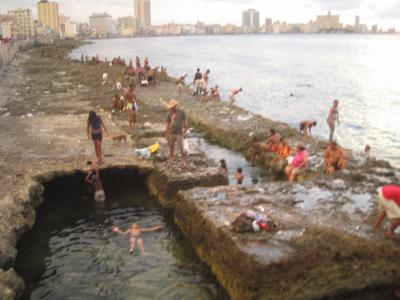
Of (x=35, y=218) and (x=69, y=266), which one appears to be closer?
(x=69, y=266)

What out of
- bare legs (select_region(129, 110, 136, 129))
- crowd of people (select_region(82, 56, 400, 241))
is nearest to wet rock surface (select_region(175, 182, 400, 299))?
crowd of people (select_region(82, 56, 400, 241))

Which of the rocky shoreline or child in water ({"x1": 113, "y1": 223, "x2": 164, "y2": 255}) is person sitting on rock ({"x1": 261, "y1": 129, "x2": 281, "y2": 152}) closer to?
the rocky shoreline

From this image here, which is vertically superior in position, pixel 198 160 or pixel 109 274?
pixel 198 160

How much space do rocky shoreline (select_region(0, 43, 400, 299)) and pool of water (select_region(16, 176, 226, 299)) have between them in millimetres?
490

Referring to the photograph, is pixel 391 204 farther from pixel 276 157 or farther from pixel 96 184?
pixel 96 184

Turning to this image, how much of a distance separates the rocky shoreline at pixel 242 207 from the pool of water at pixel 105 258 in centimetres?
49

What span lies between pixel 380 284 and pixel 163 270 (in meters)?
4.65

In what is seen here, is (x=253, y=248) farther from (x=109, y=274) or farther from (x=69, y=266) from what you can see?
(x=69, y=266)

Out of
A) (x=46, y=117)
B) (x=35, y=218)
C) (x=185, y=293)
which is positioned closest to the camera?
(x=185, y=293)

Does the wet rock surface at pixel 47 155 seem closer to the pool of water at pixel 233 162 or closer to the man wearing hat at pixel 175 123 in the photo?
the man wearing hat at pixel 175 123

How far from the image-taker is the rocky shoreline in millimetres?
9008

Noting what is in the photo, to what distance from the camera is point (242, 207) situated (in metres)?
11.6

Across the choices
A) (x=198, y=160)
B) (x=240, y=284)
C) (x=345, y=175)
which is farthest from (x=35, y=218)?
(x=345, y=175)

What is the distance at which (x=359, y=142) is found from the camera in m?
25.1
